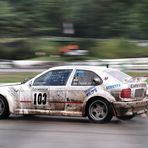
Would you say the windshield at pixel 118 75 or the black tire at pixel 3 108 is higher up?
the windshield at pixel 118 75

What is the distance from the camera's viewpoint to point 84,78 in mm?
12477

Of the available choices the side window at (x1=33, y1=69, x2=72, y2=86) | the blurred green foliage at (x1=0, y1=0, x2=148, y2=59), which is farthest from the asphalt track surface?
the blurred green foliage at (x1=0, y1=0, x2=148, y2=59)

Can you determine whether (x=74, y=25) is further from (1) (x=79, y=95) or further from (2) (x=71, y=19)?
(1) (x=79, y=95)

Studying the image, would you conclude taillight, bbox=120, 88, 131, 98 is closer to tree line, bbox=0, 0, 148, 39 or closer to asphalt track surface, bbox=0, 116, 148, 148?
asphalt track surface, bbox=0, 116, 148, 148

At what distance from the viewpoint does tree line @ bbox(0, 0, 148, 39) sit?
59344mm

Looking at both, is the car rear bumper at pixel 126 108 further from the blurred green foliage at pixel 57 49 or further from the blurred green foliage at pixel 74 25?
the blurred green foliage at pixel 74 25

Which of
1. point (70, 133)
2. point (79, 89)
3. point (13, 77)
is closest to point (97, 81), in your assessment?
point (79, 89)

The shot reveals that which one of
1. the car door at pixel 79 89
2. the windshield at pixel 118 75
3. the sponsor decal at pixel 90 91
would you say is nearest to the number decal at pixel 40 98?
the car door at pixel 79 89

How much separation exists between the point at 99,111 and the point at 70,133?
175cm

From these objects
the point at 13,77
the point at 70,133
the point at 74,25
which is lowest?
the point at 70,133

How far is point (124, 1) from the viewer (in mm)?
56250

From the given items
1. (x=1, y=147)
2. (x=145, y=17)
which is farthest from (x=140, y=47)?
(x=1, y=147)

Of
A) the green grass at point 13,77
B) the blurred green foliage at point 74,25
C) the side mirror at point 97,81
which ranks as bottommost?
the side mirror at point 97,81

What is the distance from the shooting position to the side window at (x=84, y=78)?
40.6ft
